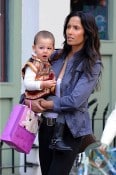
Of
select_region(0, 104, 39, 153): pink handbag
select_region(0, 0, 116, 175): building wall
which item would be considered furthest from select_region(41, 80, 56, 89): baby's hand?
select_region(0, 0, 116, 175): building wall

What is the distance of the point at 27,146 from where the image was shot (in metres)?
5.43

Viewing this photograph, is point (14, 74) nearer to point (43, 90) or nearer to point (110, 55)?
point (110, 55)

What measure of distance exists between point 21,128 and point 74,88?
0.52 m

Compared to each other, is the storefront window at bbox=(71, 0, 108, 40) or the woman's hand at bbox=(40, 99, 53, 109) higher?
the storefront window at bbox=(71, 0, 108, 40)

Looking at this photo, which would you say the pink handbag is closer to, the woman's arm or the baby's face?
the woman's arm

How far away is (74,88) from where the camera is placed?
5281 millimetres

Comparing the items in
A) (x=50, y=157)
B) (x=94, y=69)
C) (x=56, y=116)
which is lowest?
(x=50, y=157)

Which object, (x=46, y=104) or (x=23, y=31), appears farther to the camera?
(x=23, y=31)

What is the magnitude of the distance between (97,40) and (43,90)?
0.59 m

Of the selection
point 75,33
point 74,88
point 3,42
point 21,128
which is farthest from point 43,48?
point 3,42

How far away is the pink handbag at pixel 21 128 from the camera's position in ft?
17.5

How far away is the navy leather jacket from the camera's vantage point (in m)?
5.24

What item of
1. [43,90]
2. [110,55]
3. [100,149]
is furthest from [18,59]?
[100,149]

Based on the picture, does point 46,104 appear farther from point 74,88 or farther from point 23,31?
point 23,31
